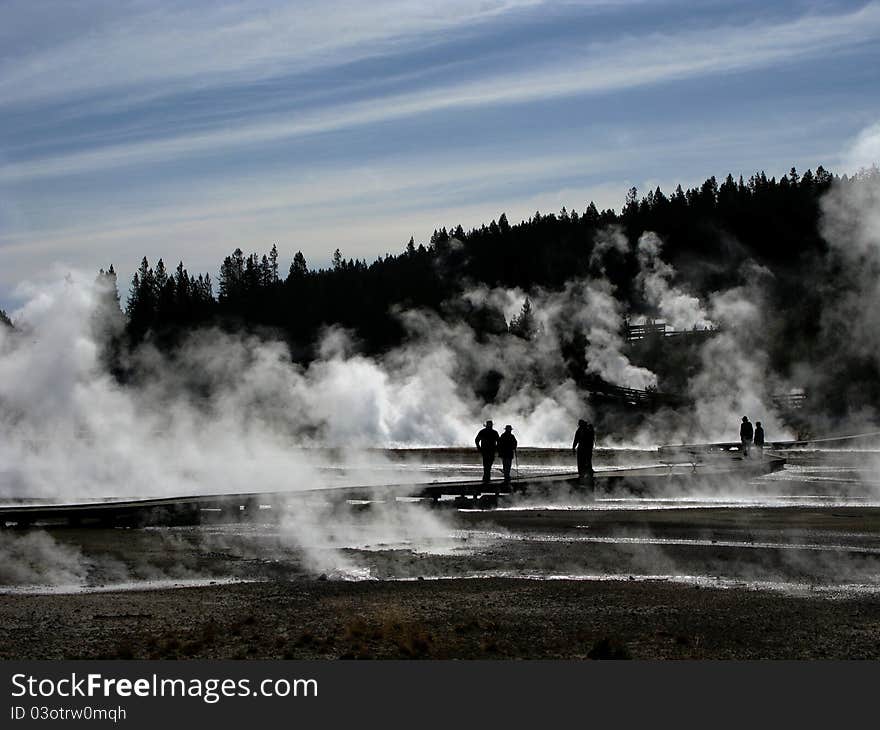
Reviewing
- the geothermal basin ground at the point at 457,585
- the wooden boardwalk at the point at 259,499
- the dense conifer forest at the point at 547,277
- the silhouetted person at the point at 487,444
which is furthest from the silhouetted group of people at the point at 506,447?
the dense conifer forest at the point at 547,277

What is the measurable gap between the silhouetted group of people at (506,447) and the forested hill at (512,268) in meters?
70.7

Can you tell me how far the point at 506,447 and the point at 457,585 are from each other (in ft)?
49.9

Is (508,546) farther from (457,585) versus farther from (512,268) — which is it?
(512,268)

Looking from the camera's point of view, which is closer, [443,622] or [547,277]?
[443,622]

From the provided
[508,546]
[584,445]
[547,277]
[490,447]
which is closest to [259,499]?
[490,447]

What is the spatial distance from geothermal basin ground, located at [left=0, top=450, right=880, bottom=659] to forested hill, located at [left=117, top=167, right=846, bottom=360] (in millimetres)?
78848

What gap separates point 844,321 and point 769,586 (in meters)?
83.8

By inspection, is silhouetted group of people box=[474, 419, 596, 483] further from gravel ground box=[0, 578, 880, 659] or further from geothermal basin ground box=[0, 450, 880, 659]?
gravel ground box=[0, 578, 880, 659]

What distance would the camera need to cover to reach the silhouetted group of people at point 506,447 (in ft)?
97.5

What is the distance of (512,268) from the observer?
136375 millimetres

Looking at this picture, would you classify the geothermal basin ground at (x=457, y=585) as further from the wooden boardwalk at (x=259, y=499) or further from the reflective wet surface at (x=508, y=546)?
the wooden boardwalk at (x=259, y=499)

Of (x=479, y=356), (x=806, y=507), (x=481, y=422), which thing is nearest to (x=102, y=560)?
(x=806, y=507)

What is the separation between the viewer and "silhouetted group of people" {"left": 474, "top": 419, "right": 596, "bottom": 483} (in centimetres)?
2970

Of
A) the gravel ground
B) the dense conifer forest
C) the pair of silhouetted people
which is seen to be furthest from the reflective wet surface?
the dense conifer forest
